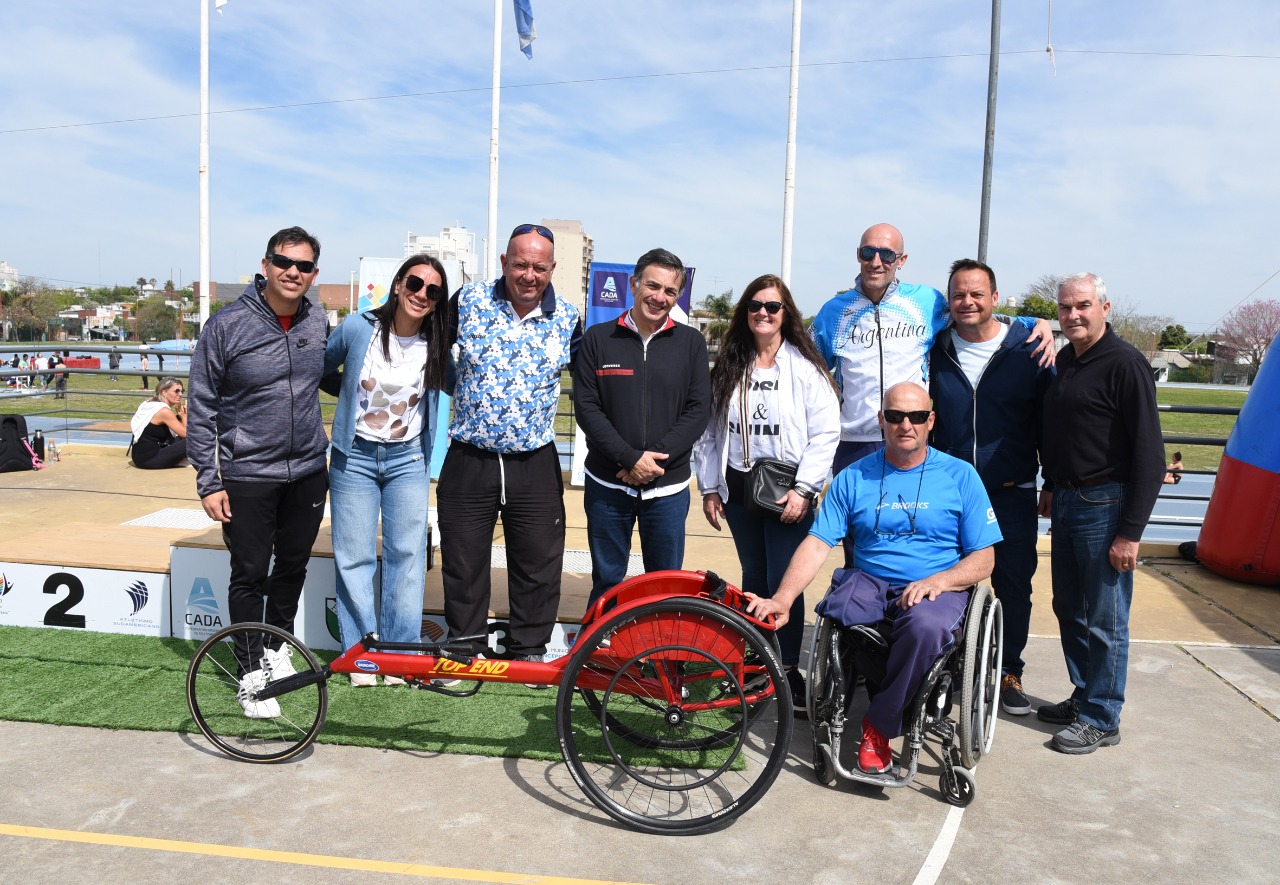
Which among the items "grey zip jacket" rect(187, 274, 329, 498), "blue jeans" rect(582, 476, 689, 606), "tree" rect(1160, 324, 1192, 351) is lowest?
"blue jeans" rect(582, 476, 689, 606)

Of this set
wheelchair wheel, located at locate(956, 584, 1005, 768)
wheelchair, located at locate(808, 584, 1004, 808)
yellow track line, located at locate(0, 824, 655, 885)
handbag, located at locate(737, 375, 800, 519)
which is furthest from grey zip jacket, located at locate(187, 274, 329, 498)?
wheelchair wheel, located at locate(956, 584, 1005, 768)

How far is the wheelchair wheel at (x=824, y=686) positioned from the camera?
A: 3.29 metres

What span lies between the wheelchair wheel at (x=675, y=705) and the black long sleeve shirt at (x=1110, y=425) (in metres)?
1.54

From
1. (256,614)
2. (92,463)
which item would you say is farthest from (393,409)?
(92,463)

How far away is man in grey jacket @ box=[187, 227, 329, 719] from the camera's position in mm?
3551

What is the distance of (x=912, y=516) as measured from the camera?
340 cm

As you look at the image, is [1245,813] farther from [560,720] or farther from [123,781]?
[123,781]

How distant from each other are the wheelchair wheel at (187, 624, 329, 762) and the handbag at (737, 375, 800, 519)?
5.54 feet

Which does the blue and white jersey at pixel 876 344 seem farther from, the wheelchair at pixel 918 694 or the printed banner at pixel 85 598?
the printed banner at pixel 85 598

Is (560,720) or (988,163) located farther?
(988,163)

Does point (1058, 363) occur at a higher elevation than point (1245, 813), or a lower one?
higher

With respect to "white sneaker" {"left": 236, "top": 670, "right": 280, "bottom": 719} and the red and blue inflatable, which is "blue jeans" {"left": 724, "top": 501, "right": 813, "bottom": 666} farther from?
the red and blue inflatable

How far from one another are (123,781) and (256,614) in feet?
2.43

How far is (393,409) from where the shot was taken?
3.79 metres
